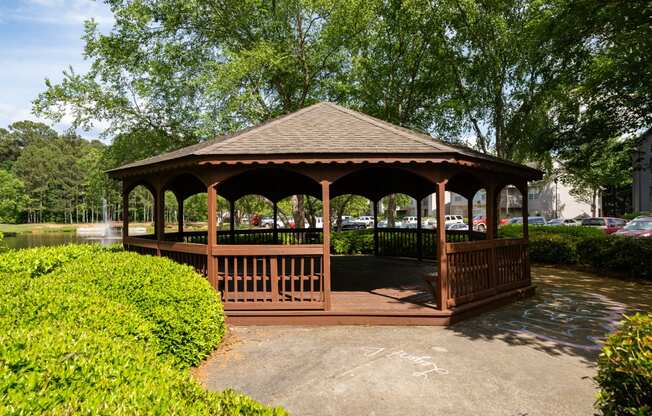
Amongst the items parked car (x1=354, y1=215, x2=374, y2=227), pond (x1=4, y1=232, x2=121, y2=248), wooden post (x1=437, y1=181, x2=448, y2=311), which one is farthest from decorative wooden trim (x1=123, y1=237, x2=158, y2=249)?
parked car (x1=354, y1=215, x2=374, y2=227)

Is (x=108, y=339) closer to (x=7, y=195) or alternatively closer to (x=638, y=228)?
(x=638, y=228)

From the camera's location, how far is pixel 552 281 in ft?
35.3

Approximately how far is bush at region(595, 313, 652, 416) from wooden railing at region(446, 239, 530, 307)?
4003mm

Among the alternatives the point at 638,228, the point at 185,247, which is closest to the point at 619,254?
the point at 638,228

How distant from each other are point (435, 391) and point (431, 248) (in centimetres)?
971

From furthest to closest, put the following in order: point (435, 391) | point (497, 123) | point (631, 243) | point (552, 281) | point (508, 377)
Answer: point (497, 123), point (631, 243), point (552, 281), point (508, 377), point (435, 391)

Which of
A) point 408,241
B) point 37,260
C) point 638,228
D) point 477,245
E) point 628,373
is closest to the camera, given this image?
point 628,373

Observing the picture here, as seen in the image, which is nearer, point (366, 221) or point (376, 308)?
point (376, 308)

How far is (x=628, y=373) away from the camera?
98.6 inches

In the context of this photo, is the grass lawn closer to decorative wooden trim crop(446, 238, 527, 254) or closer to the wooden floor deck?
the wooden floor deck

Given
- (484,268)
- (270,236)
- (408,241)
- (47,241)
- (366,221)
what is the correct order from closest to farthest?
(484,268) → (408,241) → (270,236) → (47,241) → (366,221)

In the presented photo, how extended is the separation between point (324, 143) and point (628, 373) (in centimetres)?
543

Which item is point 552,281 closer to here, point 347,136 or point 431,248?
point 431,248

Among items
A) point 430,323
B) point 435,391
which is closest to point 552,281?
point 430,323
